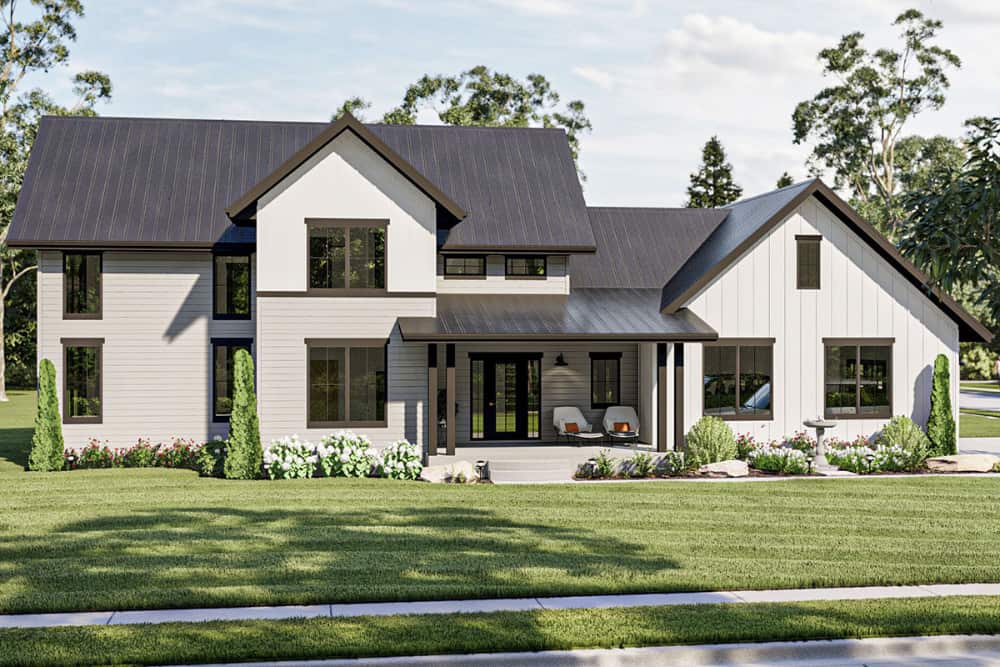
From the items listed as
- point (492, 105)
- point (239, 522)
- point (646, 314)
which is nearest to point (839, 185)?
point (492, 105)

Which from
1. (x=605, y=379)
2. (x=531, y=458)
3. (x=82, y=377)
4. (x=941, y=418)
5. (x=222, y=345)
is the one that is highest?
(x=222, y=345)

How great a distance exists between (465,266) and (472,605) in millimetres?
15499

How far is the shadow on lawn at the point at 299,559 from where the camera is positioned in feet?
35.8

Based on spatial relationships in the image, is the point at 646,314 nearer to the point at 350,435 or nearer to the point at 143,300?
the point at 350,435

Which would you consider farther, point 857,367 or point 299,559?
point 857,367

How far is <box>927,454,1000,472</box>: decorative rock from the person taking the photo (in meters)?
22.3

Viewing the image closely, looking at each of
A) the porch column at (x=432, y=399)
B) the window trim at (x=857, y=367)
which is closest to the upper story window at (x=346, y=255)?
the porch column at (x=432, y=399)

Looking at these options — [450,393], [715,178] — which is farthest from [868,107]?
[450,393]

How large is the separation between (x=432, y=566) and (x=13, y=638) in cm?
478

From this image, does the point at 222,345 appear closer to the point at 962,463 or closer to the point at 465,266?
the point at 465,266

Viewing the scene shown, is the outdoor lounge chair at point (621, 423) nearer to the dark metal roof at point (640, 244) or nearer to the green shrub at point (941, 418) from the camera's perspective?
the dark metal roof at point (640, 244)

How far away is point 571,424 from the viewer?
981 inches

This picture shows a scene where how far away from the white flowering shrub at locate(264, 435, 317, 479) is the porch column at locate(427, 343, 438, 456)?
2626mm

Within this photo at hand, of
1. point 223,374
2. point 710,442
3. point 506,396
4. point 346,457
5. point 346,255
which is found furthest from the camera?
point 506,396
